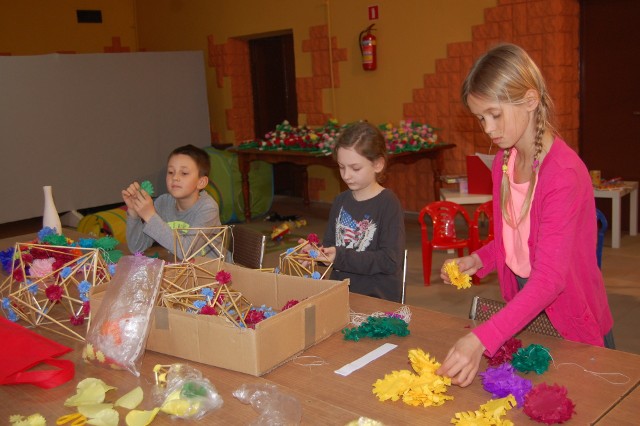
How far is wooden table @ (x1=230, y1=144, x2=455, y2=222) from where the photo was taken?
20.1 ft

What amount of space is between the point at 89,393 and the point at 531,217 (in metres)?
1.17

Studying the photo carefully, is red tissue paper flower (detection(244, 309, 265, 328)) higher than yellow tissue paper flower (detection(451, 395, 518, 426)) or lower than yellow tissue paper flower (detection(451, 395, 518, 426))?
higher

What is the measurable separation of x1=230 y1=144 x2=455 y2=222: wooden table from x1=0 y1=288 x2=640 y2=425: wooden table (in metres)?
4.23

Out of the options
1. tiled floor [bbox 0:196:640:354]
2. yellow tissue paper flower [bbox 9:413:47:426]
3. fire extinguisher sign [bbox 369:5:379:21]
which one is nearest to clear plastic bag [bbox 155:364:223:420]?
yellow tissue paper flower [bbox 9:413:47:426]

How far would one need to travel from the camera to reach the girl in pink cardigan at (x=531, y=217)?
1518 mm

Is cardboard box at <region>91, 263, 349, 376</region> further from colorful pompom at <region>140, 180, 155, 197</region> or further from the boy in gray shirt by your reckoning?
the boy in gray shirt

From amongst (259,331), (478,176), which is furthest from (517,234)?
(478,176)

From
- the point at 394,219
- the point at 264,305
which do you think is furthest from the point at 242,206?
the point at 264,305

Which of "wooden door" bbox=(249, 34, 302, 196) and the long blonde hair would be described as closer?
the long blonde hair

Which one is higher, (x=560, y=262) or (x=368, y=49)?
(x=368, y=49)

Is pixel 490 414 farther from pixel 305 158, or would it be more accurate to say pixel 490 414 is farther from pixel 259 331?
pixel 305 158

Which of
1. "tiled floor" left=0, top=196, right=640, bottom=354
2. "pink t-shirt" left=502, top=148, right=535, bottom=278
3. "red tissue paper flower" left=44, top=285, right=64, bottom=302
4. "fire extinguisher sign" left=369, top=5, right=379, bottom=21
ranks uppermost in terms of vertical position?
"fire extinguisher sign" left=369, top=5, right=379, bottom=21

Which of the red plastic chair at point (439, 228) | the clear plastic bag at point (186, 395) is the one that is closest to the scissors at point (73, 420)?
the clear plastic bag at point (186, 395)

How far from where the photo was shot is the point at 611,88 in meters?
5.68
